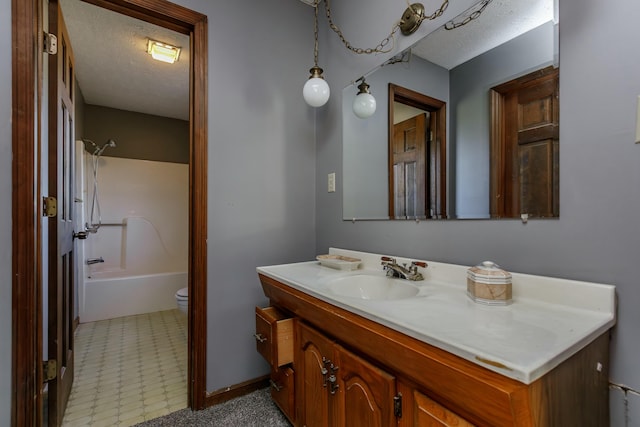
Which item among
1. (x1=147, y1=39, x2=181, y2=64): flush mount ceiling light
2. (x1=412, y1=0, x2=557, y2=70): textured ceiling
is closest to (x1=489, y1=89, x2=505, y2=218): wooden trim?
(x1=412, y1=0, x2=557, y2=70): textured ceiling

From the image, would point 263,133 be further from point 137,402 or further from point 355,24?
point 137,402

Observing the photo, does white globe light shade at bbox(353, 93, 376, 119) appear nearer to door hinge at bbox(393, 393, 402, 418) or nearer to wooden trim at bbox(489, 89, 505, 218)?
wooden trim at bbox(489, 89, 505, 218)

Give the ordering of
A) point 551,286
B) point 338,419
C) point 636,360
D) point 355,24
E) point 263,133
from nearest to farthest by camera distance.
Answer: point 636,360 < point 551,286 < point 338,419 < point 355,24 < point 263,133

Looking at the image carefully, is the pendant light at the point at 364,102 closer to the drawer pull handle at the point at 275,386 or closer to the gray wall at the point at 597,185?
the gray wall at the point at 597,185

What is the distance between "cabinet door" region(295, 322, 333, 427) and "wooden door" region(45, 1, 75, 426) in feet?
3.67

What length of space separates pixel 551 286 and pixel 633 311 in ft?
0.54

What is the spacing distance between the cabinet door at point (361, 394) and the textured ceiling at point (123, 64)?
90.7 inches

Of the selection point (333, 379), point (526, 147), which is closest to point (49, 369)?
point (333, 379)

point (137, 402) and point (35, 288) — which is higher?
point (35, 288)

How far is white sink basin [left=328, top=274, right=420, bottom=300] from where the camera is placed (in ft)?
3.76

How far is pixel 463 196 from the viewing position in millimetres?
1124

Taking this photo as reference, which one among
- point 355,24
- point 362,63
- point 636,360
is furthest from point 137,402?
point 355,24

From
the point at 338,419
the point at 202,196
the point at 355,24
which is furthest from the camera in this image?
the point at 355,24

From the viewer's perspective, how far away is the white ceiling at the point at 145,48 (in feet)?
3.27
